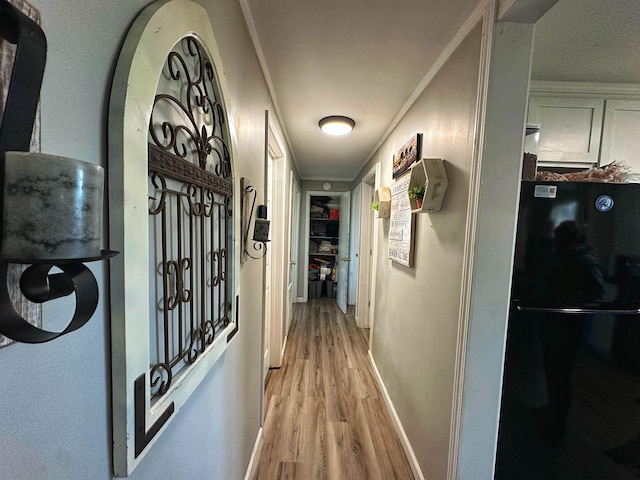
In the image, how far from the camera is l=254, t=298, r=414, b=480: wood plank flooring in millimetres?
1568

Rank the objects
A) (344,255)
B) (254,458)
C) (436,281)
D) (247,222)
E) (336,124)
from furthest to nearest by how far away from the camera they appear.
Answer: (344,255), (336,124), (254,458), (436,281), (247,222)

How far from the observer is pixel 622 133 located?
5.14 ft

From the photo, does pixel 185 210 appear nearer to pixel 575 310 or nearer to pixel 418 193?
pixel 418 193

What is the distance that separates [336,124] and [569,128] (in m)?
1.52

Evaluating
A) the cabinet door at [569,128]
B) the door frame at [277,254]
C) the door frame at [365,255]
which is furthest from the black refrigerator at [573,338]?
the door frame at [365,255]

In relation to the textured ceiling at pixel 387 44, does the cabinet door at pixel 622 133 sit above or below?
below

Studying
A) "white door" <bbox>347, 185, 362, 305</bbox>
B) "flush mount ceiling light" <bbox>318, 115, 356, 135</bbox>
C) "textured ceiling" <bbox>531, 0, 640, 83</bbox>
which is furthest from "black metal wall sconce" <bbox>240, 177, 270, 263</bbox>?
"white door" <bbox>347, 185, 362, 305</bbox>

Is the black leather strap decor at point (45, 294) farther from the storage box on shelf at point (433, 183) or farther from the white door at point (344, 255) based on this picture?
the white door at point (344, 255)

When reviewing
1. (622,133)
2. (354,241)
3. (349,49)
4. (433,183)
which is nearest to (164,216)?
(433,183)

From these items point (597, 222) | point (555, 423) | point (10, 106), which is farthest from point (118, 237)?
point (555, 423)

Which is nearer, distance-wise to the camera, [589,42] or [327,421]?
[589,42]

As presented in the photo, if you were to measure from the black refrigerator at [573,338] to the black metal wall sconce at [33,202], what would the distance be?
1.36 meters

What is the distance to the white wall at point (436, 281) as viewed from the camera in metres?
1.17

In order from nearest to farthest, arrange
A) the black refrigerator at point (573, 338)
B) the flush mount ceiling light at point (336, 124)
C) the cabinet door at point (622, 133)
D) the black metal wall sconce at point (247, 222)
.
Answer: the black refrigerator at point (573, 338) → the black metal wall sconce at point (247, 222) → the cabinet door at point (622, 133) → the flush mount ceiling light at point (336, 124)
